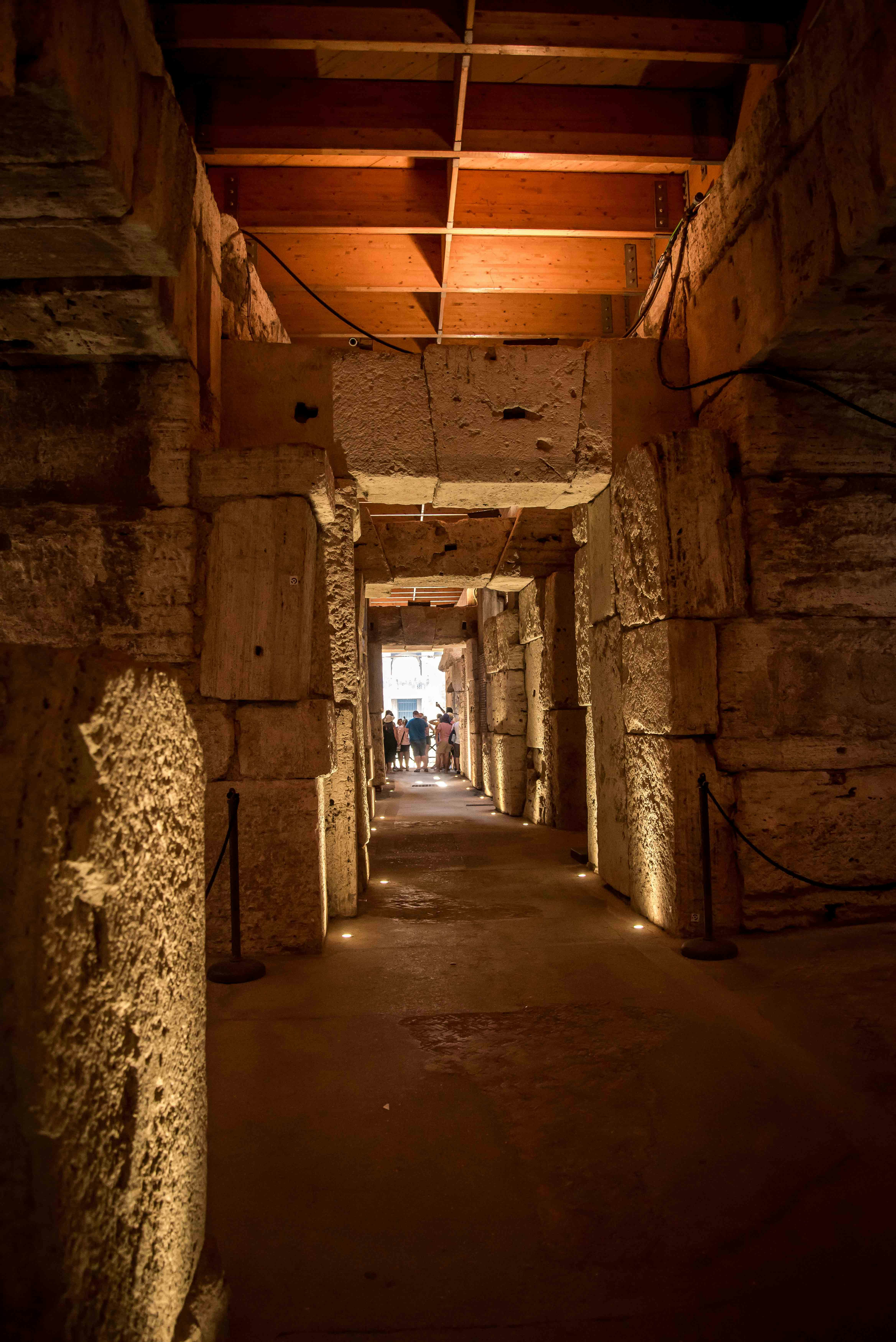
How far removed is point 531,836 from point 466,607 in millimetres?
5729

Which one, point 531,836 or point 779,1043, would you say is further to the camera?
point 531,836

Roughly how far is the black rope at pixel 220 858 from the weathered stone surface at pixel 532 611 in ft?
14.7

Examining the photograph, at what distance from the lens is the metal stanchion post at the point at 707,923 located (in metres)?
3.41

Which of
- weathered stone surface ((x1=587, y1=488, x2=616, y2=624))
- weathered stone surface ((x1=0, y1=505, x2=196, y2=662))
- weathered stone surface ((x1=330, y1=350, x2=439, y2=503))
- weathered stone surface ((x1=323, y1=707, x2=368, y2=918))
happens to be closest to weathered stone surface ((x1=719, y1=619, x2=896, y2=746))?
weathered stone surface ((x1=587, y1=488, x2=616, y2=624))

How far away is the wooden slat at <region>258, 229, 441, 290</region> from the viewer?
18.0 feet

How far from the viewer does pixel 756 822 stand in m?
3.69

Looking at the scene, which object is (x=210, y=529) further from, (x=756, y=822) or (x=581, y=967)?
(x=756, y=822)

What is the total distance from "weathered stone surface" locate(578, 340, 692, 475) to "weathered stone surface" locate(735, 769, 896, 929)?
76.4 inches

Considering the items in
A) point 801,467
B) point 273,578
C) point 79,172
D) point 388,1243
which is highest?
point 79,172

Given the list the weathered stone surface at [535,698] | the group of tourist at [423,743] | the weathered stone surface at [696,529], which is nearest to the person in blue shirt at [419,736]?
the group of tourist at [423,743]

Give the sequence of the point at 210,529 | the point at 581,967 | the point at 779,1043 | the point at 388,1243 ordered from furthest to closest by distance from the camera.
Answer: the point at 210,529 → the point at 581,967 → the point at 779,1043 → the point at 388,1243

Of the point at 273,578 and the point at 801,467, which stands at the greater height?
the point at 801,467

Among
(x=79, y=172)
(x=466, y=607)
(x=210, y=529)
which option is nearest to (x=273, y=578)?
(x=210, y=529)

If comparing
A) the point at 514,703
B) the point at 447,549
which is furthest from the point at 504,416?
the point at 514,703
